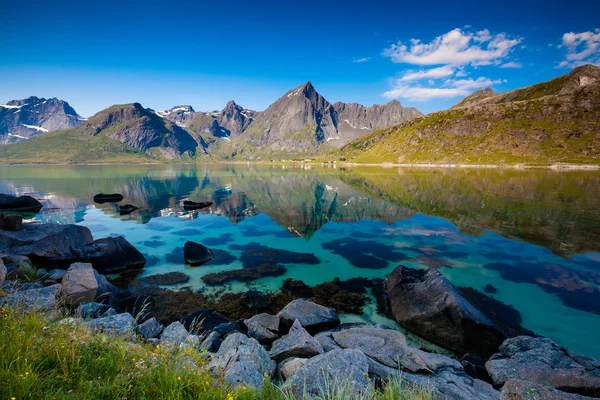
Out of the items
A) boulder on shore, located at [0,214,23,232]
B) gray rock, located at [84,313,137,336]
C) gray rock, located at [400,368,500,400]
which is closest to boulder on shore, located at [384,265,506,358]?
gray rock, located at [400,368,500,400]

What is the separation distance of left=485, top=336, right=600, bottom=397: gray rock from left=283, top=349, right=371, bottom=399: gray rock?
7004 millimetres

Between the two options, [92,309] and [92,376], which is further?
[92,309]

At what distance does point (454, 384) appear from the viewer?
33.2 ft

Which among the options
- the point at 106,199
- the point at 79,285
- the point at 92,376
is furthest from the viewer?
the point at 106,199

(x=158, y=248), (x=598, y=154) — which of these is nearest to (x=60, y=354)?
A: (x=158, y=248)

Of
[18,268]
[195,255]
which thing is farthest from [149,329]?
[18,268]

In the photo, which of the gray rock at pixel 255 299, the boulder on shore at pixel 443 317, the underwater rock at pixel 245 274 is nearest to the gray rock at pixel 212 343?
the gray rock at pixel 255 299

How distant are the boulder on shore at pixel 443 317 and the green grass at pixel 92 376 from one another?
37.3 ft

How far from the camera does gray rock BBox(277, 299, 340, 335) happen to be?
50.8 feet

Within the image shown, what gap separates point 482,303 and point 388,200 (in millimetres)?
45882

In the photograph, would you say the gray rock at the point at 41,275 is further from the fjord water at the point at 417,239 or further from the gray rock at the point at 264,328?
the gray rock at the point at 264,328

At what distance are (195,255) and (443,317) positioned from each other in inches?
913

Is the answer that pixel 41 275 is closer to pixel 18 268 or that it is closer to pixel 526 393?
pixel 18 268

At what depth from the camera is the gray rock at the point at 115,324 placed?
35.3 ft
